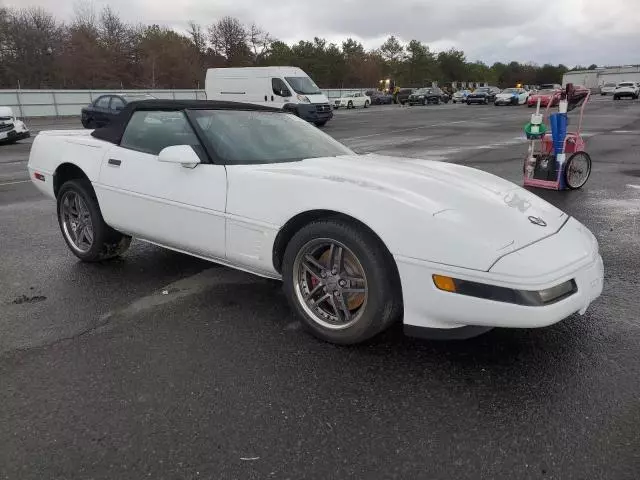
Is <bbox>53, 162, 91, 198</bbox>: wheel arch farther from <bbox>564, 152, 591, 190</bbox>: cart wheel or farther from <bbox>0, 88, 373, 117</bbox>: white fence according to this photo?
<bbox>0, 88, 373, 117</bbox>: white fence

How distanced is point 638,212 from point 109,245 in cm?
618

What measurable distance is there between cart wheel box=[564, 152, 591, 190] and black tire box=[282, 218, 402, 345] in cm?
630

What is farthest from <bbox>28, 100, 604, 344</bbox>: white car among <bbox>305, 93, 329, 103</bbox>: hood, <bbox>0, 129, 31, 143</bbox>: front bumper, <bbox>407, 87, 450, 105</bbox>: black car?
<bbox>407, 87, 450, 105</bbox>: black car

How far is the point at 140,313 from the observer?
11.5 feet

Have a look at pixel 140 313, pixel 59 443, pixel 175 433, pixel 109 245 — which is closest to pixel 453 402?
pixel 175 433

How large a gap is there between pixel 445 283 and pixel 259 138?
191 cm

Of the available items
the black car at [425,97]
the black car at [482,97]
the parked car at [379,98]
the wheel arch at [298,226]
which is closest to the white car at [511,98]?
the black car at [482,97]

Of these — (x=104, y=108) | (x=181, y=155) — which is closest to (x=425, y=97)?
(x=104, y=108)

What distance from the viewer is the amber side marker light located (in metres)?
2.54

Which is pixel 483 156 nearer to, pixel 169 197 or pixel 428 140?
pixel 428 140

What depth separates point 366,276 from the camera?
2.78m

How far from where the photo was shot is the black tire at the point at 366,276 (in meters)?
2.74

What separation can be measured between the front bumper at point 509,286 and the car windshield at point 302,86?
22.9 meters

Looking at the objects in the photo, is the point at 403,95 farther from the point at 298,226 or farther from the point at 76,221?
the point at 298,226
